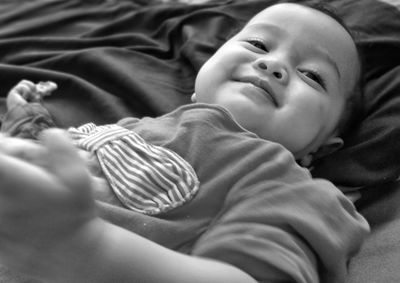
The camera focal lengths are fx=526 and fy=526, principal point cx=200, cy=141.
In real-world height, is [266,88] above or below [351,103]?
above

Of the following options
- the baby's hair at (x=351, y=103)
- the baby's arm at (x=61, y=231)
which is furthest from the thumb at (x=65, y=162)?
the baby's hair at (x=351, y=103)

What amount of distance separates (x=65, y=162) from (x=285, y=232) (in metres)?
0.32

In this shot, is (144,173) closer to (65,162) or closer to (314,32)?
(65,162)

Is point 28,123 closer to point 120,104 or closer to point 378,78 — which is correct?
point 120,104

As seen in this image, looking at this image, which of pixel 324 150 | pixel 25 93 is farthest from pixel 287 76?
pixel 25 93

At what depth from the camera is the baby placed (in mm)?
475

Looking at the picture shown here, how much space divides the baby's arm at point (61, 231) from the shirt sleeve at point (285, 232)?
0.11m

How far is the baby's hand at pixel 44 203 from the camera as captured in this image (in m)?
0.45

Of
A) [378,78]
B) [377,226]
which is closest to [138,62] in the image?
[378,78]

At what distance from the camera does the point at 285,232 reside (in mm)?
668

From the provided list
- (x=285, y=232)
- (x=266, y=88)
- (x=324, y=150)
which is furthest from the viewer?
(x=324, y=150)

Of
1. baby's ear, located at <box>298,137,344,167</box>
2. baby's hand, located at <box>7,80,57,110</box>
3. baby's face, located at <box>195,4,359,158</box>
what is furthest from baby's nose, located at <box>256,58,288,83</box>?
baby's hand, located at <box>7,80,57,110</box>

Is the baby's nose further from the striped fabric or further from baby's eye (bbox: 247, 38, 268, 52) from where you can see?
the striped fabric

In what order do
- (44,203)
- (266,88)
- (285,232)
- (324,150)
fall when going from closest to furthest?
(44,203)
(285,232)
(266,88)
(324,150)
